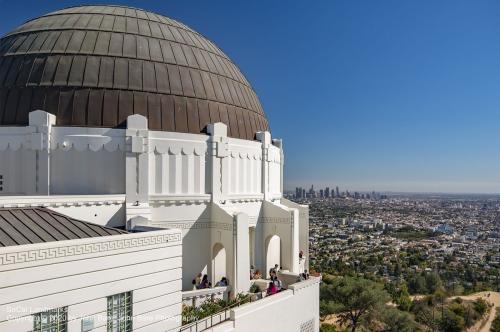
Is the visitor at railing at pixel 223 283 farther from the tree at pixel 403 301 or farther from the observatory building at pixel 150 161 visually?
the tree at pixel 403 301

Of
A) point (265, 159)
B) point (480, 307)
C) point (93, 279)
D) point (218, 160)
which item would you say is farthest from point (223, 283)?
point (480, 307)

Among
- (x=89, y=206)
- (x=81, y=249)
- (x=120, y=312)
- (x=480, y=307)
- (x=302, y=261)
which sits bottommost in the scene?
(x=480, y=307)

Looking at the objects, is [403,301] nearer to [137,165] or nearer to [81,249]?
[137,165]

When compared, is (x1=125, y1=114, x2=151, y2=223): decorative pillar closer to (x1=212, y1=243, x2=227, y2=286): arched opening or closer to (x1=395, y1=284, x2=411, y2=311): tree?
(x1=212, y1=243, x2=227, y2=286): arched opening

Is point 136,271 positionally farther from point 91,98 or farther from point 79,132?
point 91,98

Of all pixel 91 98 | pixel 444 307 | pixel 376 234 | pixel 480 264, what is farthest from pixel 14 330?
pixel 376 234
